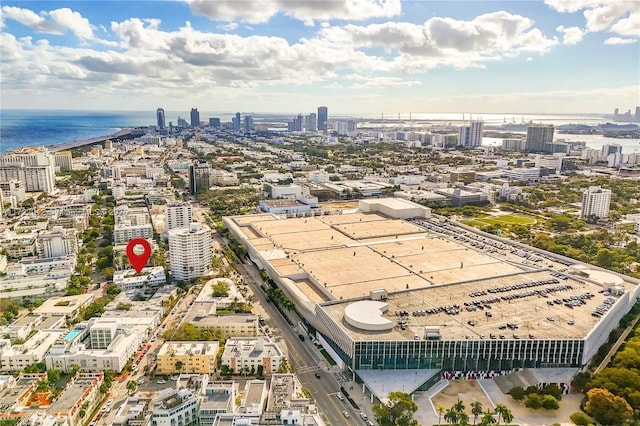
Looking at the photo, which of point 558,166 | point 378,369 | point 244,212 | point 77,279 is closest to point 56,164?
point 244,212

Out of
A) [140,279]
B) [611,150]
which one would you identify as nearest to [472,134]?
[611,150]

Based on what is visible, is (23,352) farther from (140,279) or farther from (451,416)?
(451,416)

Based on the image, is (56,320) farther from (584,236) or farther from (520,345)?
(584,236)

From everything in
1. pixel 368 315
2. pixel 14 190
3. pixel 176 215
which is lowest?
pixel 368 315

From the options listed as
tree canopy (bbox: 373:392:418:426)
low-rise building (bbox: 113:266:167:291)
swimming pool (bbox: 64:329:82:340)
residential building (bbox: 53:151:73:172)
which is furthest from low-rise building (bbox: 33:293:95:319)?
residential building (bbox: 53:151:73:172)

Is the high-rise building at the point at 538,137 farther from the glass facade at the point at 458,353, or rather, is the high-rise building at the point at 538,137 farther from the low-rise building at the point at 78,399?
the low-rise building at the point at 78,399

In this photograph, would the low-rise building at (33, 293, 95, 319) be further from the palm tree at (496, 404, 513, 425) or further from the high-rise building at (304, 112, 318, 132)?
the high-rise building at (304, 112, 318, 132)
